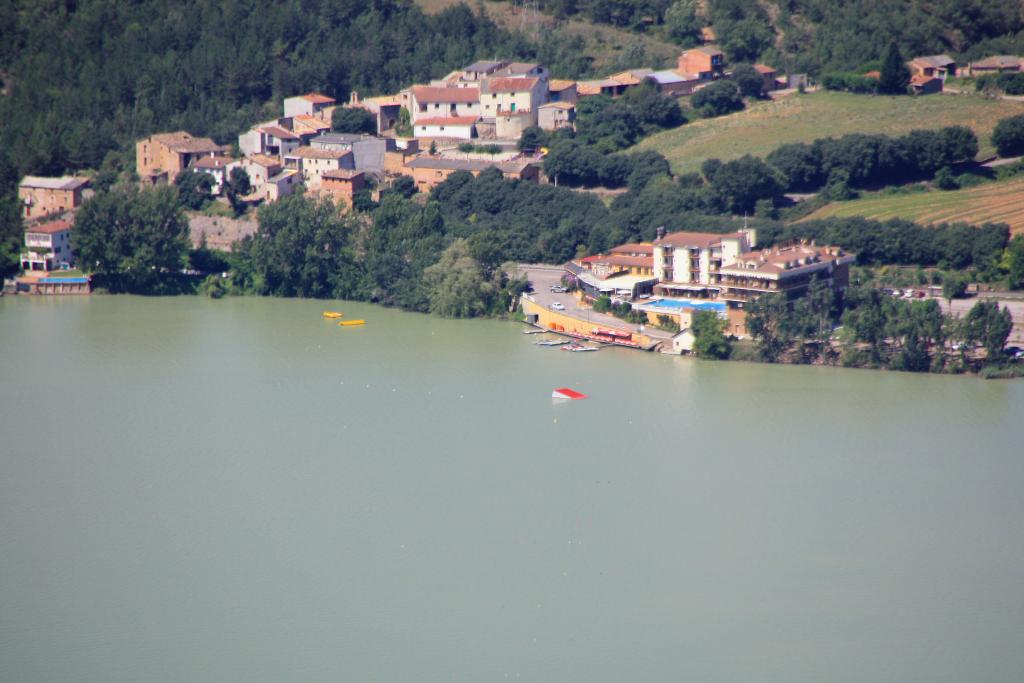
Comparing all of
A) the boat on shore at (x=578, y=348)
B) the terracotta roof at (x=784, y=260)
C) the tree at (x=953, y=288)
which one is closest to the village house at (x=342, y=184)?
the boat on shore at (x=578, y=348)

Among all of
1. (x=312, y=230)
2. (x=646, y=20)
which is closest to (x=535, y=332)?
(x=312, y=230)

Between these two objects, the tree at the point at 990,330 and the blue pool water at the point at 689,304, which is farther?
the blue pool water at the point at 689,304

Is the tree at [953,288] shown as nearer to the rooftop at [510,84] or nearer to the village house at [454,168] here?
the village house at [454,168]

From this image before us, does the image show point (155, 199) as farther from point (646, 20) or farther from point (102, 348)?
point (646, 20)

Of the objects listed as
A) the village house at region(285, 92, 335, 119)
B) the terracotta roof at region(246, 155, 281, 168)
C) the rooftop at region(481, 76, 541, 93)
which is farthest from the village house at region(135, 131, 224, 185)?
the rooftop at region(481, 76, 541, 93)

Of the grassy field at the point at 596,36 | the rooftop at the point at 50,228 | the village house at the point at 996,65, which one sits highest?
the grassy field at the point at 596,36

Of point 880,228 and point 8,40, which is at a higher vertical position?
point 8,40
